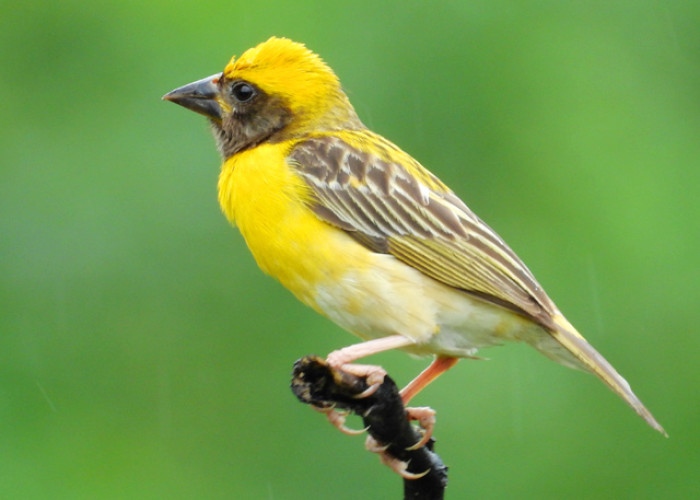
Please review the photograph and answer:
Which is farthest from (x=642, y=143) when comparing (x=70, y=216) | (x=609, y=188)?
(x=70, y=216)

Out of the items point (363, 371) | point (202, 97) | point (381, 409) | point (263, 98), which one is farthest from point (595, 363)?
point (202, 97)

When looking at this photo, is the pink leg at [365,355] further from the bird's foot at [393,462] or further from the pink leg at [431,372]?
the pink leg at [431,372]

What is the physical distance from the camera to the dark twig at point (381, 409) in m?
3.82

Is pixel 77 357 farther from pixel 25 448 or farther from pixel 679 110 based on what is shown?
A: pixel 679 110

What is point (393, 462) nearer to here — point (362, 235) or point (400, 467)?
point (400, 467)

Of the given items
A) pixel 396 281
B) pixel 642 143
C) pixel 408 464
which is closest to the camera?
pixel 408 464

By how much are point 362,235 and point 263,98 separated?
832 millimetres

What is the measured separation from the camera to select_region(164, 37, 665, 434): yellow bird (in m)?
4.82

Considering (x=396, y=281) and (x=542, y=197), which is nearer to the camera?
(x=396, y=281)

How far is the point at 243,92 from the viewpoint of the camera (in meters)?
5.50

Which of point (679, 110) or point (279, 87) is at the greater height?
point (279, 87)

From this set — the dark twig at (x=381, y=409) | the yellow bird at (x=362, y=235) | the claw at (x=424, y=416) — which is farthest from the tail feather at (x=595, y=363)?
the dark twig at (x=381, y=409)

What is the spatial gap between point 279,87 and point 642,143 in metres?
2.59

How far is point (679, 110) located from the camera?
24.7ft
